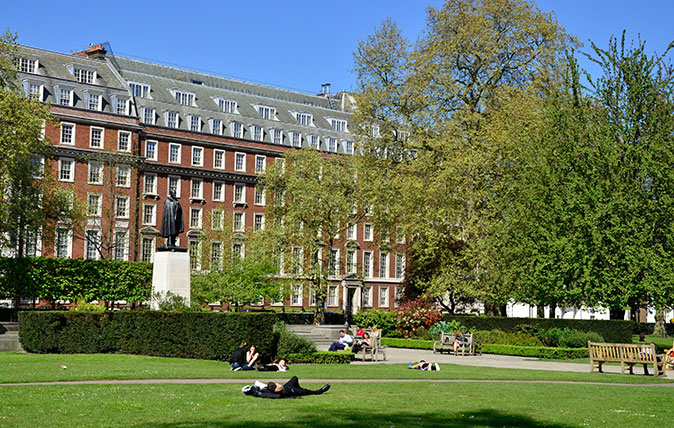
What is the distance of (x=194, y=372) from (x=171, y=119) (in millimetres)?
58403

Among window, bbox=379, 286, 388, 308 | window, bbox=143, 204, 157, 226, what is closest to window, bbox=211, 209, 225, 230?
window, bbox=143, 204, 157, 226

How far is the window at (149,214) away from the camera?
75438mm

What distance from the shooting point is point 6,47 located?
4612 cm

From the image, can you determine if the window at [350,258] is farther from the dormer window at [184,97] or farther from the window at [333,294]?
the dormer window at [184,97]

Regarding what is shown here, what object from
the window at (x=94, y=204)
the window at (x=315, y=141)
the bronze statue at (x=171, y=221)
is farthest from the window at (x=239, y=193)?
the bronze statue at (x=171, y=221)

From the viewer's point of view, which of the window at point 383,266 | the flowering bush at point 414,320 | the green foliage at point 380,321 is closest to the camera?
the flowering bush at point 414,320

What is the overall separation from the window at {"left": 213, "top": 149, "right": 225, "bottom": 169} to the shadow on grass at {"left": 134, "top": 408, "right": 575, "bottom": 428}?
66.9 meters

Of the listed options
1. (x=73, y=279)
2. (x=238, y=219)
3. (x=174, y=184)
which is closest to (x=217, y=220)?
(x=174, y=184)

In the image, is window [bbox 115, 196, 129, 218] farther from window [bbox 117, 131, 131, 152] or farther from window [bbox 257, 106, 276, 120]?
window [bbox 257, 106, 276, 120]

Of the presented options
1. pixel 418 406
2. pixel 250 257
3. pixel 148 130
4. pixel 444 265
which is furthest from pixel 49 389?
pixel 148 130

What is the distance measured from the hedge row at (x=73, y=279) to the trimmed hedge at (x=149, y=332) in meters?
17.8

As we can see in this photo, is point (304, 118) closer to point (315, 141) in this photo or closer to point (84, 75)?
point (315, 141)

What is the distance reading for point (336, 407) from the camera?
15.8 meters

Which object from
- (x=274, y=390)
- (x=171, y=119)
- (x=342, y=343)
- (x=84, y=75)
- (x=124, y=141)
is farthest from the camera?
(x=171, y=119)
